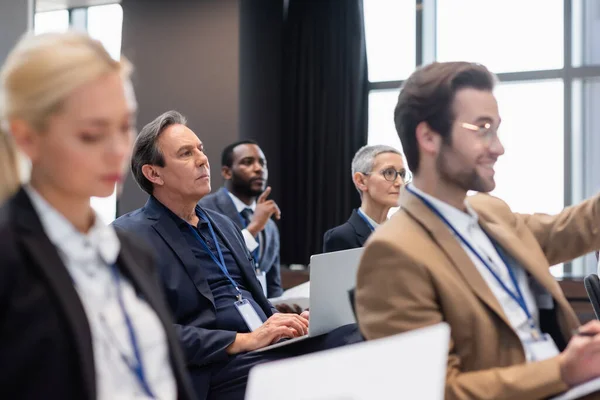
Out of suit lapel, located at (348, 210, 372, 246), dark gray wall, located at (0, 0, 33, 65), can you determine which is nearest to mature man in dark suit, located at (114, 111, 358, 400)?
suit lapel, located at (348, 210, 372, 246)

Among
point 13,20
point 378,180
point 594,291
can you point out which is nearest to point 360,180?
point 378,180

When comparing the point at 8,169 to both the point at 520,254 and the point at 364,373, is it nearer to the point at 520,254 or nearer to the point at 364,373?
the point at 364,373

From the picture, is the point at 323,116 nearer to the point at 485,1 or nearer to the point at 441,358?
the point at 485,1

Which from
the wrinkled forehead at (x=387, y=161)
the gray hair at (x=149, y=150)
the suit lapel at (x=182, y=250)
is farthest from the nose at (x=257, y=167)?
the suit lapel at (x=182, y=250)

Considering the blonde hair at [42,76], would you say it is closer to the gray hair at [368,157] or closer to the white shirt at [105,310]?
the white shirt at [105,310]

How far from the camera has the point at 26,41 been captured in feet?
4.08

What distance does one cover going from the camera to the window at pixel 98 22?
25.2 ft

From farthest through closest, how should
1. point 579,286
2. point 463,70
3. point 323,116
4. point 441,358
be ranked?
1. point 323,116
2. point 579,286
3. point 463,70
4. point 441,358

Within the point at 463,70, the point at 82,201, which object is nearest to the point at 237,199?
the point at 463,70

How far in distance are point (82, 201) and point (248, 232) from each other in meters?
3.48

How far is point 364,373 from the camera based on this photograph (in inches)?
45.8

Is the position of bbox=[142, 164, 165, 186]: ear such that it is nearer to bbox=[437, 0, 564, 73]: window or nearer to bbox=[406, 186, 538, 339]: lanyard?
bbox=[406, 186, 538, 339]: lanyard

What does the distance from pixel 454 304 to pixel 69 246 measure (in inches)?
33.2

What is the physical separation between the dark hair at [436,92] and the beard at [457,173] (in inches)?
1.5
